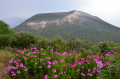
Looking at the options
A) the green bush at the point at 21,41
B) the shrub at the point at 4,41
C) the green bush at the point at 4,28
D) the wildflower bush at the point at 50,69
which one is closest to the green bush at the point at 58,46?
the green bush at the point at 21,41

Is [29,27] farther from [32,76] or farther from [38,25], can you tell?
[32,76]

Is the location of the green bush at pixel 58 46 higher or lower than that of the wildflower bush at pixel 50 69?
lower

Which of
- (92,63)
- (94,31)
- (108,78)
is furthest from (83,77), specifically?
(94,31)

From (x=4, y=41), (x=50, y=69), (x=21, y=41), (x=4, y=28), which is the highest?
(x=50, y=69)

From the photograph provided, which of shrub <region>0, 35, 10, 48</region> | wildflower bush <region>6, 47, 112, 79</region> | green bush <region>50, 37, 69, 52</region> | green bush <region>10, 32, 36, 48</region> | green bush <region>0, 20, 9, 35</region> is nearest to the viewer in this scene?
wildflower bush <region>6, 47, 112, 79</region>

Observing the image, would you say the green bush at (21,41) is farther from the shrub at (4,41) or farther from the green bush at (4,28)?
the green bush at (4,28)

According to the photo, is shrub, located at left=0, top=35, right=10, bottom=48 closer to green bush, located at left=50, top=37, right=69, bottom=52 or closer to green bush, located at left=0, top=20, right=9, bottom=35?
green bush, located at left=50, top=37, right=69, bottom=52

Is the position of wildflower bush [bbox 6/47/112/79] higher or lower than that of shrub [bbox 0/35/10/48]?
higher

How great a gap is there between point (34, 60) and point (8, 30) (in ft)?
46.1

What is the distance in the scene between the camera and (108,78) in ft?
7.43

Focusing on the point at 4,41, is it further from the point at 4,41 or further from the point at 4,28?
the point at 4,28

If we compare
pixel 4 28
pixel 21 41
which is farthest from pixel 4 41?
pixel 4 28

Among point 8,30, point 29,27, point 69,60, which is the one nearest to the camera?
point 69,60

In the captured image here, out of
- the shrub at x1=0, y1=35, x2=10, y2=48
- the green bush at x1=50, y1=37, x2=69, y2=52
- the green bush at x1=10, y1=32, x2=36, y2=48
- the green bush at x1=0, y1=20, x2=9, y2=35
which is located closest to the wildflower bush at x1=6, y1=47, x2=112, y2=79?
the green bush at x1=50, y1=37, x2=69, y2=52
